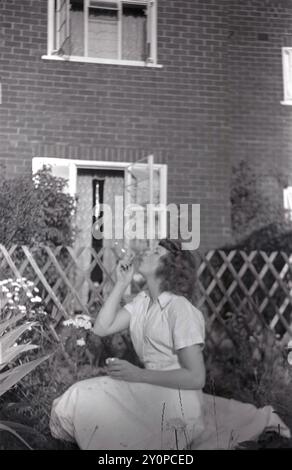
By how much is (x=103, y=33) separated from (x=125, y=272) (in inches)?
43.6

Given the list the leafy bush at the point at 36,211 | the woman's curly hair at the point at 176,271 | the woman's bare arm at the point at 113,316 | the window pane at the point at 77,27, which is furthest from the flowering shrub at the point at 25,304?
the window pane at the point at 77,27

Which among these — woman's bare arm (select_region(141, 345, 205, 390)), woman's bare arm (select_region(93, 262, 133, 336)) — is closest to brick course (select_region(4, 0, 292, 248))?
woman's bare arm (select_region(93, 262, 133, 336))

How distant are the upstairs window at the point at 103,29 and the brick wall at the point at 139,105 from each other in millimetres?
48

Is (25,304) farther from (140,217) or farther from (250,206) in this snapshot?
(250,206)

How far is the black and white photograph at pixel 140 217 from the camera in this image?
2.23 m

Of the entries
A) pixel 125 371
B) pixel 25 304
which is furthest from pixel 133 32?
pixel 125 371

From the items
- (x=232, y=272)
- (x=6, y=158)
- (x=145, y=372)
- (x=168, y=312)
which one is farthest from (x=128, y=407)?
(x=6, y=158)

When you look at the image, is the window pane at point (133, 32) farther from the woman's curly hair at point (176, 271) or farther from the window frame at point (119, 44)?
the woman's curly hair at point (176, 271)

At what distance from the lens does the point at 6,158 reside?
2.39 m

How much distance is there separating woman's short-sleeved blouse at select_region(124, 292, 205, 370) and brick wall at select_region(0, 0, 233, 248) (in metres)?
0.39

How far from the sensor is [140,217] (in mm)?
2516

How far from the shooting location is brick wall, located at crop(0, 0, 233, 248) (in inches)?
95.0

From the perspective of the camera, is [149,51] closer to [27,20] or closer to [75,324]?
[27,20]
